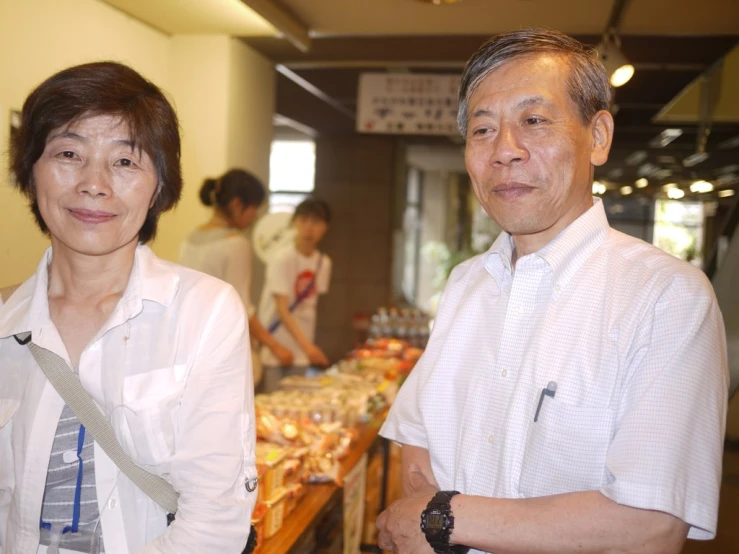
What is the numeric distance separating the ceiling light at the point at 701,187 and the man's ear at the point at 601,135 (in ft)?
13.7

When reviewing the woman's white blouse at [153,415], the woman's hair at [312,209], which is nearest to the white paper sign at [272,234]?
the woman's hair at [312,209]

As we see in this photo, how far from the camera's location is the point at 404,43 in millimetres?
5691

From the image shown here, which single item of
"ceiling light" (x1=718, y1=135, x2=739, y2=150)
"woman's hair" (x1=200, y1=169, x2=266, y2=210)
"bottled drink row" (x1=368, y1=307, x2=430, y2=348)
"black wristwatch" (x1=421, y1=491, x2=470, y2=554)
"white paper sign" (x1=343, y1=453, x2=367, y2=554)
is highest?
"ceiling light" (x1=718, y1=135, x2=739, y2=150)

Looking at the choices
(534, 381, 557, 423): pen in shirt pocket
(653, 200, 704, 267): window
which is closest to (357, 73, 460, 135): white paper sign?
(534, 381, 557, 423): pen in shirt pocket

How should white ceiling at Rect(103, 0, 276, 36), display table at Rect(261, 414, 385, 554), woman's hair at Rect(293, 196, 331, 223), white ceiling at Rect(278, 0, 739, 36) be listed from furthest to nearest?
woman's hair at Rect(293, 196, 331, 223) < white ceiling at Rect(278, 0, 739, 36) < white ceiling at Rect(103, 0, 276, 36) < display table at Rect(261, 414, 385, 554)

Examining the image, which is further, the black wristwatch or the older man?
the black wristwatch

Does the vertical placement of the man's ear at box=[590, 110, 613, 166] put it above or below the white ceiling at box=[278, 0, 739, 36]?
below

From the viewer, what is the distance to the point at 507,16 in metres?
4.85

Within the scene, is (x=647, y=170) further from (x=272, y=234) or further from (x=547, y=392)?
(x=547, y=392)

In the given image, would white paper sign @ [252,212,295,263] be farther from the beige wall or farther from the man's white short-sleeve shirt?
the man's white short-sleeve shirt

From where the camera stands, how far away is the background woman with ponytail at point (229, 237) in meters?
4.30

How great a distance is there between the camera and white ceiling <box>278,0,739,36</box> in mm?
4594

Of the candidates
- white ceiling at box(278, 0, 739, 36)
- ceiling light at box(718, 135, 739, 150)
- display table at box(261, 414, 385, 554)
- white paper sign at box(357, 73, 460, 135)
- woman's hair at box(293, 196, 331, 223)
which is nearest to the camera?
display table at box(261, 414, 385, 554)

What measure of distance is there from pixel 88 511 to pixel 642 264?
120cm
